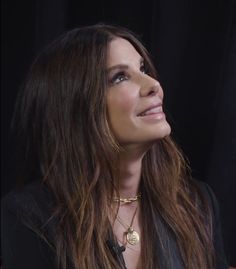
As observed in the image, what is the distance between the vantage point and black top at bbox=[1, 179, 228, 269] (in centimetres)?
99

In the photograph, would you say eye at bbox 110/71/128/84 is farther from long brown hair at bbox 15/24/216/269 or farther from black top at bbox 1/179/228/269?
black top at bbox 1/179/228/269

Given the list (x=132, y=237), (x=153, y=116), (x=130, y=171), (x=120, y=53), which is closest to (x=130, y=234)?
(x=132, y=237)

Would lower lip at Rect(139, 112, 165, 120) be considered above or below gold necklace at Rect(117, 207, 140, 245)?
above

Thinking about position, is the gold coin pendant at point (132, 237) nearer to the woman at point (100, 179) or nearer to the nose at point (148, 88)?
the woman at point (100, 179)

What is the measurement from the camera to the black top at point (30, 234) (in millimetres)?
990

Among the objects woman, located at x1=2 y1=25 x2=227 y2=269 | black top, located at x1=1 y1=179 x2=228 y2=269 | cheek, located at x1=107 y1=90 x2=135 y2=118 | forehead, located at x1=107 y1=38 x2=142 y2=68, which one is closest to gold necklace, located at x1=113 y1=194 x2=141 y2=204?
woman, located at x1=2 y1=25 x2=227 y2=269

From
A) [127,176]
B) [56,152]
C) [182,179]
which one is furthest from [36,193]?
[182,179]

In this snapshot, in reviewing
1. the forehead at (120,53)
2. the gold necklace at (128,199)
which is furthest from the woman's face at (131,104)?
the gold necklace at (128,199)

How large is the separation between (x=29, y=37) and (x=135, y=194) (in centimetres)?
62

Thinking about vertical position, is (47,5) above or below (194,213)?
above

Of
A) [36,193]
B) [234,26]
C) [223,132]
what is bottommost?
[36,193]

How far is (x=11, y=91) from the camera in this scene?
4.90 feet

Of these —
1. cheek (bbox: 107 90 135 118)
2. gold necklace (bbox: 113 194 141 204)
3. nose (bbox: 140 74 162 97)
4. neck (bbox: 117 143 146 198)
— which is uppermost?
nose (bbox: 140 74 162 97)

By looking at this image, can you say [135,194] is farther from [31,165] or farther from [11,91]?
[11,91]
